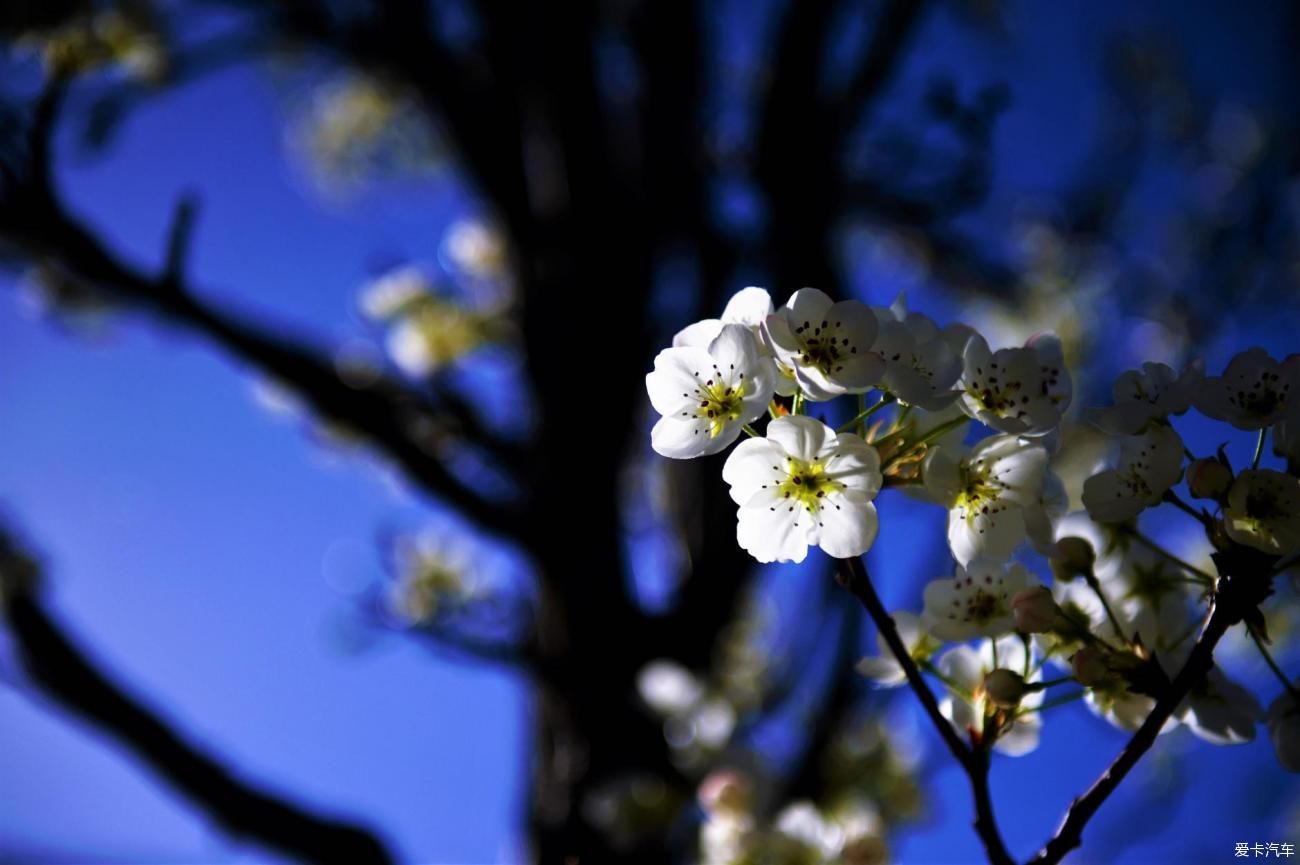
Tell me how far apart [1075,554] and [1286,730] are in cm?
25

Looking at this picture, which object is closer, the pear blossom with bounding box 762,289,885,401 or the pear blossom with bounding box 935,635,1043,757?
the pear blossom with bounding box 762,289,885,401

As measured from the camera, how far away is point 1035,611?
2.57 ft

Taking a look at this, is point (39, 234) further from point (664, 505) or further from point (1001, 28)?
point (1001, 28)

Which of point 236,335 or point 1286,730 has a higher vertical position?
point 236,335

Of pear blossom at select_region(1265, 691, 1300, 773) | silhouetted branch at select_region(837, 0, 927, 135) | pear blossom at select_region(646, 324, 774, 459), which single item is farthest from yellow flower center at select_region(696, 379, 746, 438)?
silhouetted branch at select_region(837, 0, 927, 135)

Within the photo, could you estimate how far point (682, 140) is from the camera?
331 cm

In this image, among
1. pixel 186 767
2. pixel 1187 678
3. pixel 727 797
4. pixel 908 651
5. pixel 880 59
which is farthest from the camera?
pixel 880 59

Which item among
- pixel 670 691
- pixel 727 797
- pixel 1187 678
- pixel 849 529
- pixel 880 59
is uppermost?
pixel 880 59

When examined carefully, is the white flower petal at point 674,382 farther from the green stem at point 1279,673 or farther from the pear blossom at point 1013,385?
the green stem at point 1279,673

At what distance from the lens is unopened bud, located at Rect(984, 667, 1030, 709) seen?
803mm

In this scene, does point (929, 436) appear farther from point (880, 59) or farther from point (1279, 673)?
point (880, 59)

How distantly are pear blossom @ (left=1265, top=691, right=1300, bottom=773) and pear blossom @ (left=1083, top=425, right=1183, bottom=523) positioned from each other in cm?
24

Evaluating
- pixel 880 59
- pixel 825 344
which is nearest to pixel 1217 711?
pixel 825 344

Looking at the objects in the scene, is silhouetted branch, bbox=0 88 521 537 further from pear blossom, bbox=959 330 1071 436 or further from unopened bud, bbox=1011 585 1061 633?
unopened bud, bbox=1011 585 1061 633
